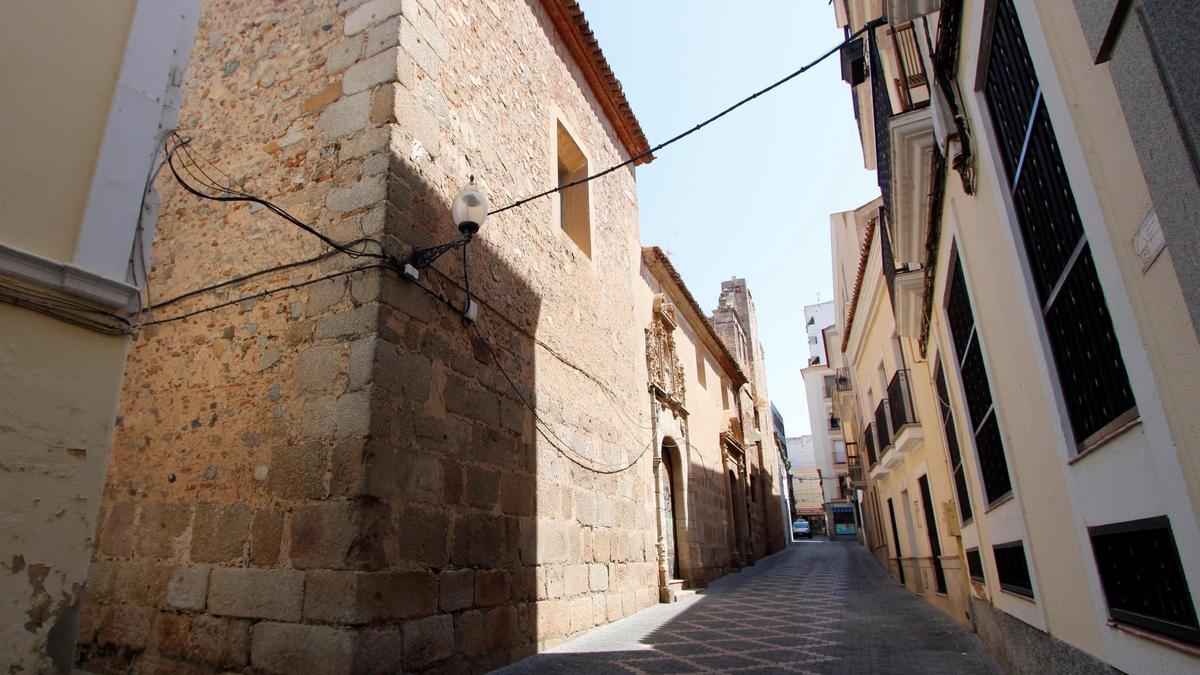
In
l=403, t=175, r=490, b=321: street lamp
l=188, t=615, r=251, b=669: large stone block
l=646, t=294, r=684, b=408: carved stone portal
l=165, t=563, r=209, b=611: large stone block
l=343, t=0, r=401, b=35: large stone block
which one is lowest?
l=188, t=615, r=251, b=669: large stone block

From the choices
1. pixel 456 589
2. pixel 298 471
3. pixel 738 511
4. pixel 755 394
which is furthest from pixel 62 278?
pixel 755 394

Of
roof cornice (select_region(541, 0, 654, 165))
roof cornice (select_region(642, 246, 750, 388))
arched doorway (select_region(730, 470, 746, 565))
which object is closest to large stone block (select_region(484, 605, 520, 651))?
roof cornice (select_region(541, 0, 654, 165))

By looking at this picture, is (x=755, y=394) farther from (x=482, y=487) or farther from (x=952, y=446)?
(x=482, y=487)

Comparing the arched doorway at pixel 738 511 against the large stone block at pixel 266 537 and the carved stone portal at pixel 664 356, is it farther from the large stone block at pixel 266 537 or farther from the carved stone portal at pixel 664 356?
the large stone block at pixel 266 537

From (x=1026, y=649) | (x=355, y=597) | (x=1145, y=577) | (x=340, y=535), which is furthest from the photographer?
(x=1026, y=649)

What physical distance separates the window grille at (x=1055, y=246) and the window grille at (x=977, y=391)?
1.50 m

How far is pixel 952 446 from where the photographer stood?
6242 mm

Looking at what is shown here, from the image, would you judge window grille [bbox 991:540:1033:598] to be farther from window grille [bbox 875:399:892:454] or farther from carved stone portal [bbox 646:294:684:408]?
carved stone portal [bbox 646:294:684:408]

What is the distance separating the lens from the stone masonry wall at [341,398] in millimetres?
3672

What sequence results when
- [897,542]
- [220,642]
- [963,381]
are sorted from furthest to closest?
[897,542] → [963,381] → [220,642]

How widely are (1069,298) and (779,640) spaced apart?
451cm

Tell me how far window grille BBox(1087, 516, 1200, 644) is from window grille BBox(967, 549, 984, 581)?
3476 mm

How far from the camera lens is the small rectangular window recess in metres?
7.63

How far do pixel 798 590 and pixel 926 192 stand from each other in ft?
24.7
